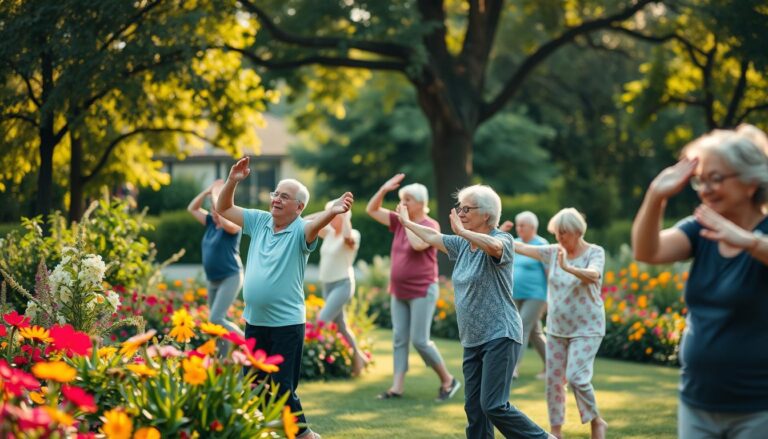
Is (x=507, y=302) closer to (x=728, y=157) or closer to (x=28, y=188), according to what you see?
(x=728, y=157)

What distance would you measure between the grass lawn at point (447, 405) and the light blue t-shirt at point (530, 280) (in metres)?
1.00

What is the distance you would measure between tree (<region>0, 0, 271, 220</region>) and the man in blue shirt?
4597 mm

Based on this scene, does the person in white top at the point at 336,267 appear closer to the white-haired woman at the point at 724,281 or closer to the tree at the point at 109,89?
the tree at the point at 109,89

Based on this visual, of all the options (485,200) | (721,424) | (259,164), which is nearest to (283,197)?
(485,200)

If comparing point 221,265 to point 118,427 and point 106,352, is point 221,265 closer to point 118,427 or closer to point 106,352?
point 106,352

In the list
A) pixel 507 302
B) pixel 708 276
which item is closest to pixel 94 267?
pixel 507 302

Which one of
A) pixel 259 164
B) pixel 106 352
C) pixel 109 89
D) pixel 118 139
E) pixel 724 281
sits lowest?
pixel 106 352

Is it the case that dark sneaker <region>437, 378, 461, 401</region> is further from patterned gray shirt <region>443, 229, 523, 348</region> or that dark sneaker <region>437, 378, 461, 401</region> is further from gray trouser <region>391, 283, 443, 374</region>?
patterned gray shirt <region>443, 229, 523, 348</region>

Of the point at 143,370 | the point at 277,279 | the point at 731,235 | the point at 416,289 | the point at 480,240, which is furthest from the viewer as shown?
the point at 416,289

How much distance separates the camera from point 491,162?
37.2m

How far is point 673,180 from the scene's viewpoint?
3.63 meters

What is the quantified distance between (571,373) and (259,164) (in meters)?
44.3

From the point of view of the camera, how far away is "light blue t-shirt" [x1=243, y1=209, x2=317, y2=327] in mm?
6145

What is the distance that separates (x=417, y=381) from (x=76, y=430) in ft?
21.6
